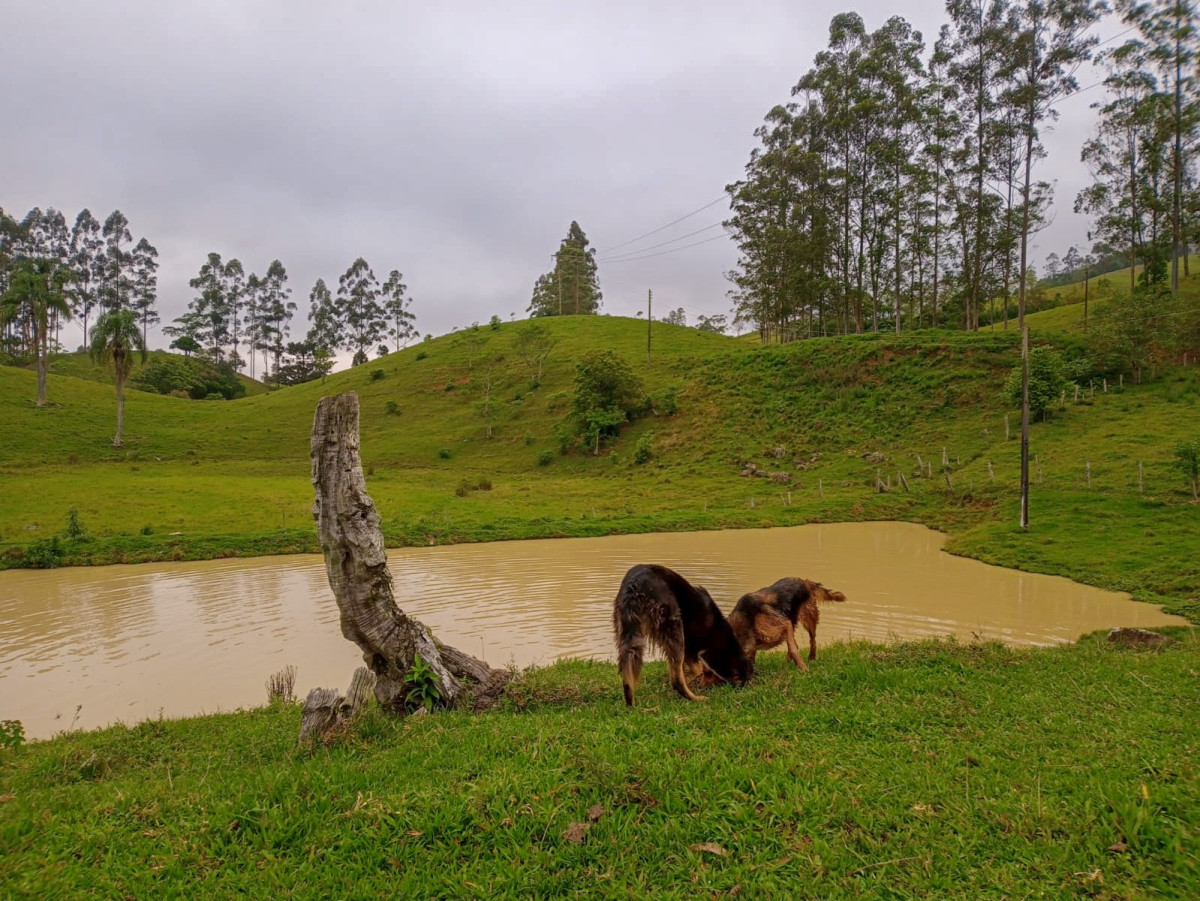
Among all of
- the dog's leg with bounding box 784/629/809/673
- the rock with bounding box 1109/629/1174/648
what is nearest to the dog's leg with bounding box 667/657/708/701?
the dog's leg with bounding box 784/629/809/673

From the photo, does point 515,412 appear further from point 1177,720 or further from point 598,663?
point 1177,720

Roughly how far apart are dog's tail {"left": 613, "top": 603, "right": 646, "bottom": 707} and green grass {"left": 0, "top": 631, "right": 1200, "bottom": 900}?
286mm

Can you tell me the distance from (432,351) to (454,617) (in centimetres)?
6651

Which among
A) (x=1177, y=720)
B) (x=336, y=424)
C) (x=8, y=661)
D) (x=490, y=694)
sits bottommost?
(x=8, y=661)

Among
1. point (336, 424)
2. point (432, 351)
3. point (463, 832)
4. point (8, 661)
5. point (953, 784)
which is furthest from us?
point (432, 351)

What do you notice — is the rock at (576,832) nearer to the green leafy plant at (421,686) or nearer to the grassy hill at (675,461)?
the green leafy plant at (421,686)

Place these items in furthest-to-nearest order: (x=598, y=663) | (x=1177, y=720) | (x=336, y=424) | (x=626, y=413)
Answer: (x=626, y=413), (x=598, y=663), (x=336, y=424), (x=1177, y=720)

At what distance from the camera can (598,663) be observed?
8141 mm

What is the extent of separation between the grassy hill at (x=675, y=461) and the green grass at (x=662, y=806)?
1209cm

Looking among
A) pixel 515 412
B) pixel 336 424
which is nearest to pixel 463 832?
pixel 336 424

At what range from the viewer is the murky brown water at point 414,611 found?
9.05 metres

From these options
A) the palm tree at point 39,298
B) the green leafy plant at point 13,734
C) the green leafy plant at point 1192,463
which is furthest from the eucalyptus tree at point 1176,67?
the palm tree at point 39,298

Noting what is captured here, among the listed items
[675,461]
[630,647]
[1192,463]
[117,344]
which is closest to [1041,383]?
[1192,463]

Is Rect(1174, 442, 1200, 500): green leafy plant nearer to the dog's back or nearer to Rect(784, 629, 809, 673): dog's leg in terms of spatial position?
the dog's back
